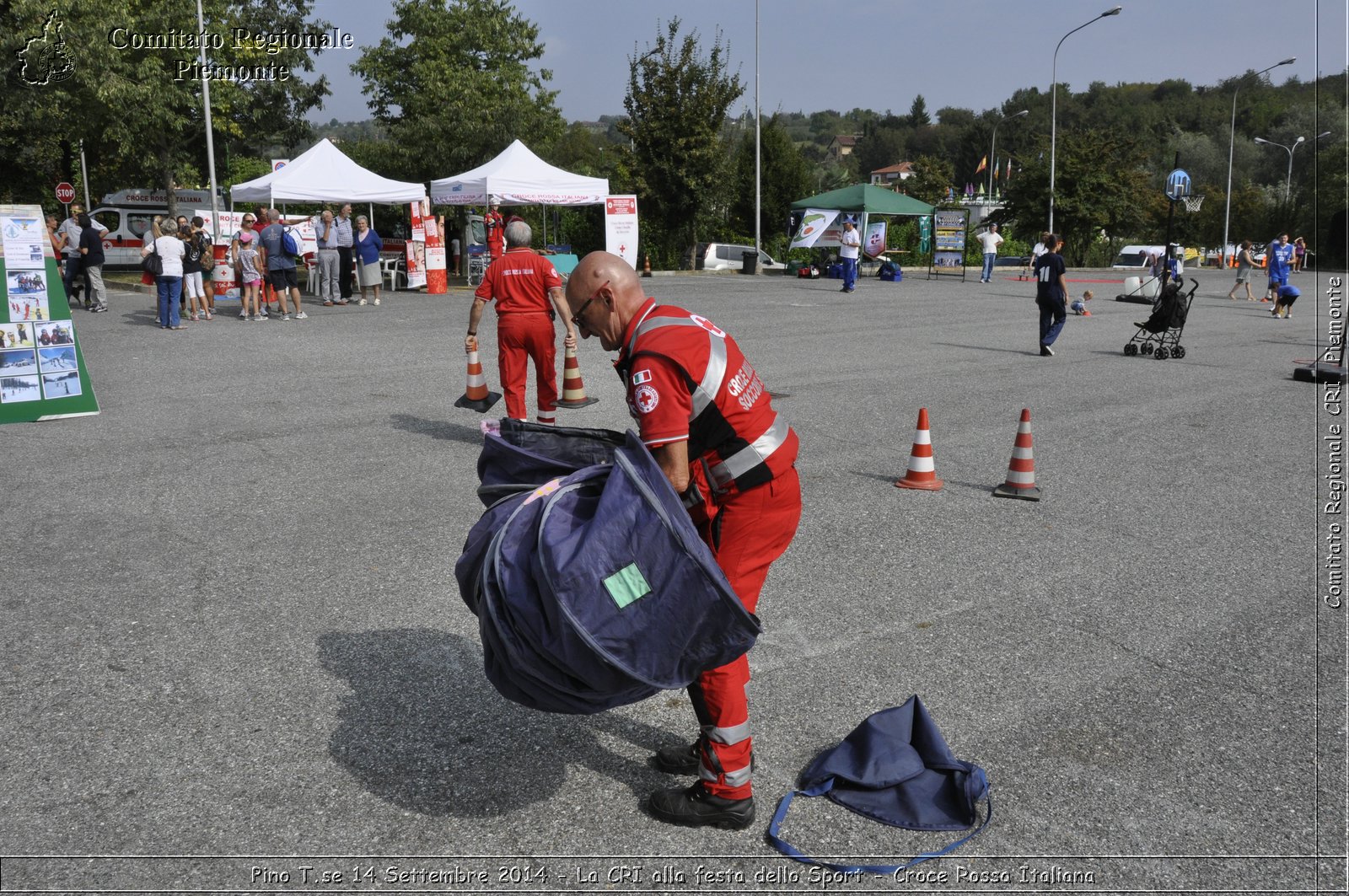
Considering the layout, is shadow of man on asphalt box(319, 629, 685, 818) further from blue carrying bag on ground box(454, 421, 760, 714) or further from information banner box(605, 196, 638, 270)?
information banner box(605, 196, 638, 270)

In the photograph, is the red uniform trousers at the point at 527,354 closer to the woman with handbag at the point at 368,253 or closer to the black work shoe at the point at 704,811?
the black work shoe at the point at 704,811

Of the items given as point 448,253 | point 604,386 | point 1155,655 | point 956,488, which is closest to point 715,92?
point 448,253

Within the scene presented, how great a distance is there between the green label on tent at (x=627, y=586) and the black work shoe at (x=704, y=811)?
0.97m

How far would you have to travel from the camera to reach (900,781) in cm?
347

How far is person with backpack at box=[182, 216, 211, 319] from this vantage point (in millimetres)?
17734

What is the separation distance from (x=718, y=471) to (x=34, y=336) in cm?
933

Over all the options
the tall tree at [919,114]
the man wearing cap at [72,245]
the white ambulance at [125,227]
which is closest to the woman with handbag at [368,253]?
the man wearing cap at [72,245]

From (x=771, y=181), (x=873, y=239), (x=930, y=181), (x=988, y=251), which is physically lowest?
(x=988, y=251)

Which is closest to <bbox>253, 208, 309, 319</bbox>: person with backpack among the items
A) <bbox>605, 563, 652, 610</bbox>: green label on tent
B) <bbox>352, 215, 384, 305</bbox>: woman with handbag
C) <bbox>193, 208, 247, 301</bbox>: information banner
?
<bbox>193, 208, 247, 301</bbox>: information banner

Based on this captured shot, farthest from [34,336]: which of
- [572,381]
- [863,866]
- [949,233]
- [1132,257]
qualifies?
[1132,257]

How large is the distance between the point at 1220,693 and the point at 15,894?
176 inches

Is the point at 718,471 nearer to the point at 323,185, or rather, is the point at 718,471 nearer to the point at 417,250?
the point at 323,185

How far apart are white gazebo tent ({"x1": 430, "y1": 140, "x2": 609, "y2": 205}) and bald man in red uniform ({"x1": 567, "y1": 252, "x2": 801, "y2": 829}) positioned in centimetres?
2109

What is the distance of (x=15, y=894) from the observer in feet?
9.75
